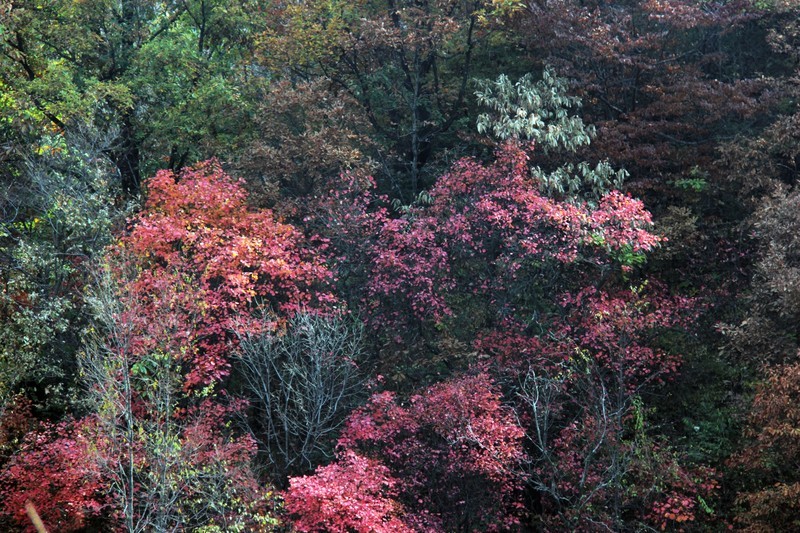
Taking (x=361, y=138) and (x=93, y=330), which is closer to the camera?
(x=93, y=330)

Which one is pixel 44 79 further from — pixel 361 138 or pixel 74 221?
pixel 361 138

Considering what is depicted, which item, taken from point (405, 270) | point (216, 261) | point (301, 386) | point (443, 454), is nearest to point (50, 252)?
point (216, 261)

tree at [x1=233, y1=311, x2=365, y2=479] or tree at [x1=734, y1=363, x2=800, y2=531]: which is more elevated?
tree at [x1=233, y1=311, x2=365, y2=479]

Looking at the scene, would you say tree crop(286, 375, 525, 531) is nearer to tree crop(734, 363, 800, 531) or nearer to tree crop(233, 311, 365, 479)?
tree crop(233, 311, 365, 479)

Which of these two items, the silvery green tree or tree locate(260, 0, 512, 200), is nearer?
the silvery green tree

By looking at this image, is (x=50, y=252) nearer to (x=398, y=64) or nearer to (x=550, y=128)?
(x=398, y=64)

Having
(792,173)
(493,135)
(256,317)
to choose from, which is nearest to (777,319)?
(792,173)

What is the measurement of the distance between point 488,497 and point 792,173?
33.2 ft

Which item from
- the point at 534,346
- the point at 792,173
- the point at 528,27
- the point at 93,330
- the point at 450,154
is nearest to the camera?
the point at 93,330

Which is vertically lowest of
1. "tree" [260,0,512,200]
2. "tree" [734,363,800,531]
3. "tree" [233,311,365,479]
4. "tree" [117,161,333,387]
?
"tree" [734,363,800,531]

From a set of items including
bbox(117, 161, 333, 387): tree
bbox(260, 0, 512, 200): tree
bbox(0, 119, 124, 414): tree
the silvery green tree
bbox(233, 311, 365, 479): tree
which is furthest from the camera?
bbox(260, 0, 512, 200): tree

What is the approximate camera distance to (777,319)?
573 inches

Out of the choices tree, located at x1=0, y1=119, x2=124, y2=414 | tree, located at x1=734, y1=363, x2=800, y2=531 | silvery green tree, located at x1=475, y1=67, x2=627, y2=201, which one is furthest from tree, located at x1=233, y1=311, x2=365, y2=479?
tree, located at x1=734, y1=363, x2=800, y2=531

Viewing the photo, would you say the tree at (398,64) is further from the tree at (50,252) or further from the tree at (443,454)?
the tree at (443,454)
